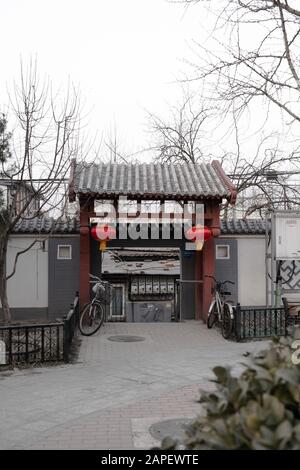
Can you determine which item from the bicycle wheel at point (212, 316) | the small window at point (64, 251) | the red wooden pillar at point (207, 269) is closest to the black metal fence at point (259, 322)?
the bicycle wheel at point (212, 316)

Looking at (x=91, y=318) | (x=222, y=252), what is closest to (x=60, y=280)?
(x=91, y=318)

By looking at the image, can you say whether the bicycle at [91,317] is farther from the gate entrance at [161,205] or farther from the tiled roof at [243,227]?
the tiled roof at [243,227]

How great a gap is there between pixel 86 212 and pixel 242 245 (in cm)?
471

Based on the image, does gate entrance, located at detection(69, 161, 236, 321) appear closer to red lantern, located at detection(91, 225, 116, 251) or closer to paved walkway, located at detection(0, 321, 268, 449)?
red lantern, located at detection(91, 225, 116, 251)

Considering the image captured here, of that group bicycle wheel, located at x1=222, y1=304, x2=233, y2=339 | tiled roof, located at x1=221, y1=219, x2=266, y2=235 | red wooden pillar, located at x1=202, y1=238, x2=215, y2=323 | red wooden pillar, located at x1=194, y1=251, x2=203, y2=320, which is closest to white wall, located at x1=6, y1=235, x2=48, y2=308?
red wooden pillar, located at x1=194, y1=251, x2=203, y2=320

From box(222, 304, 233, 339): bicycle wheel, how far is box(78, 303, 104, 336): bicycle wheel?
8.54ft

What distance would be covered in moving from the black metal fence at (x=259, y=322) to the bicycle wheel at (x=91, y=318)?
9.61 feet

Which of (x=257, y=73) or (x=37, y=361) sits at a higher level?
(x=257, y=73)

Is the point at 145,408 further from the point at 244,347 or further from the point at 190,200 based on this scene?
the point at 190,200

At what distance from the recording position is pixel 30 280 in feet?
46.8

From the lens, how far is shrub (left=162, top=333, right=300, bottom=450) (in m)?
2.17

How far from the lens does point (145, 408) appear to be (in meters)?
6.00

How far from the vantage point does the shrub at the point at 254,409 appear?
2172 mm

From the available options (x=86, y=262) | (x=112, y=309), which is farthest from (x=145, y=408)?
(x=112, y=309)
